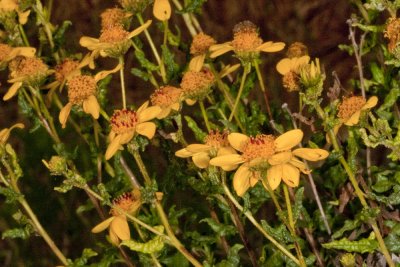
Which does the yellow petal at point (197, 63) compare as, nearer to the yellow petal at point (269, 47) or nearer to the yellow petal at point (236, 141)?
the yellow petal at point (269, 47)

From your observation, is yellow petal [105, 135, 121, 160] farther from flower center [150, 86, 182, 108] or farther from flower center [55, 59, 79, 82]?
flower center [55, 59, 79, 82]

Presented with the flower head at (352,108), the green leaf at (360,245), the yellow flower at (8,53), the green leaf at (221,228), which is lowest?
the green leaf at (360,245)

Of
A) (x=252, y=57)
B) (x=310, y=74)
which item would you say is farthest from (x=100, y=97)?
(x=310, y=74)

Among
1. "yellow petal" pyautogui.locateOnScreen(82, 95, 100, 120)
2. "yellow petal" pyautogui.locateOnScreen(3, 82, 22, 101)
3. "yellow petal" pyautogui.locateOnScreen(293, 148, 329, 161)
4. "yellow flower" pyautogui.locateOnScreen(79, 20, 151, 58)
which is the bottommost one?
"yellow petal" pyautogui.locateOnScreen(293, 148, 329, 161)

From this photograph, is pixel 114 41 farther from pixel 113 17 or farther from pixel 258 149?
pixel 258 149

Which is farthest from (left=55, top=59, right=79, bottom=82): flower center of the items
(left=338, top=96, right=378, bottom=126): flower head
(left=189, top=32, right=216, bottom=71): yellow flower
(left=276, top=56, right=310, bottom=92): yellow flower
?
(left=338, top=96, right=378, bottom=126): flower head

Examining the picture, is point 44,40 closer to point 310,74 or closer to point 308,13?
point 310,74

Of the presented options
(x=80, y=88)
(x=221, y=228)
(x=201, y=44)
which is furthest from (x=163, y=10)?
(x=221, y=228)

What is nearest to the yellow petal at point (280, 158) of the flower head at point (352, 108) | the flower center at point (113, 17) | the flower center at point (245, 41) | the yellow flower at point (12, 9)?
the flower head at point (352, 108)
